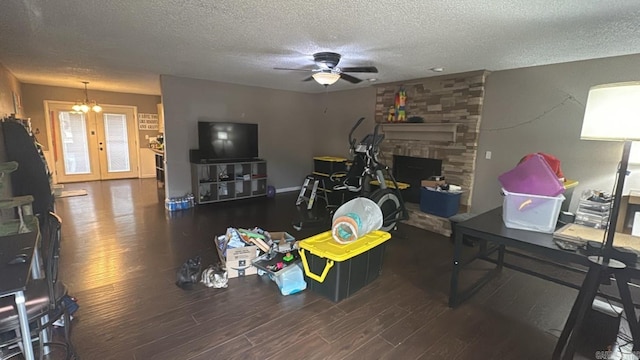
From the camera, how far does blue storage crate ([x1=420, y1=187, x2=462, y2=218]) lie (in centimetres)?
438

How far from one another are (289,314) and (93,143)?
8.11m

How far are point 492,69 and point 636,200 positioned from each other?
2.22m

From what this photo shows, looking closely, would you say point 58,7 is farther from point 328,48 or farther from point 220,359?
point 220,359

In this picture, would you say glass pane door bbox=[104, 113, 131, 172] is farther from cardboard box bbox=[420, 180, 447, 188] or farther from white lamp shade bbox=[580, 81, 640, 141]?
white lamp shade bbox=[580, 81, 640, 141]

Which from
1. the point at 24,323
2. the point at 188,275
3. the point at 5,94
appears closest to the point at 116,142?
the point at 5,94

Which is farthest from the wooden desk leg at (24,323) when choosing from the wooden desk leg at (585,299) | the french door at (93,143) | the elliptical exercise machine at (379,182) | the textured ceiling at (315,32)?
the french door at (93,143)

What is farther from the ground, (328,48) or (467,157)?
(328,48)

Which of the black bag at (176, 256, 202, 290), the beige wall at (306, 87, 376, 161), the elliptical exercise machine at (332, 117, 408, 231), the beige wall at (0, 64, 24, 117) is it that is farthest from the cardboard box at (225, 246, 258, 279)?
the beige wall at (306, 87, 376, 161)

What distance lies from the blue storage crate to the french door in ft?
26.1

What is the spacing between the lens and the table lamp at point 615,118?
1533 millimetres

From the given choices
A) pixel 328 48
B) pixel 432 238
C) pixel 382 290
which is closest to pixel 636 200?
pixel 432 238

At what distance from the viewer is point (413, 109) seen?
5195 mm

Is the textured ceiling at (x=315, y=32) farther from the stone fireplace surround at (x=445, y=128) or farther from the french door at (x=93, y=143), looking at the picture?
the french door at (x=93, y=143)

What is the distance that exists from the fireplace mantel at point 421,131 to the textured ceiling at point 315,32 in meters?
0.92
